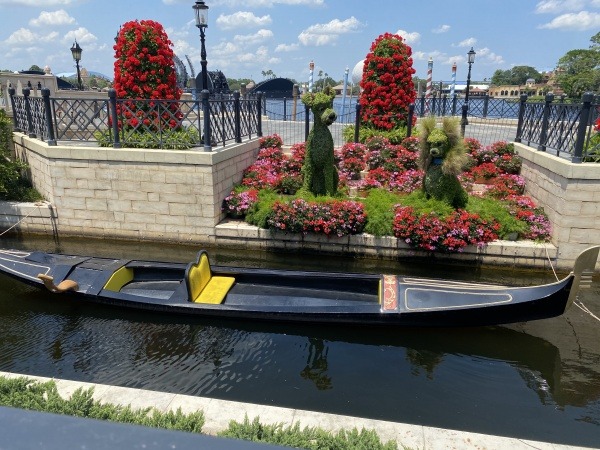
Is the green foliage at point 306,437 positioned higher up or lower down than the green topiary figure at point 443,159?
lower down

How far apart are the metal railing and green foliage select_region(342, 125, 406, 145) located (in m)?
3.25

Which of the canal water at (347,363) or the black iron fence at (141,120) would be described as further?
the black iron fence at (141,120)

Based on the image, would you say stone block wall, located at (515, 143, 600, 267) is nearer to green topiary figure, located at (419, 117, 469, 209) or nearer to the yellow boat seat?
green topiary figure, located at (419, 117, 469, 209)

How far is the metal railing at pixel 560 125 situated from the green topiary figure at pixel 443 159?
6.00ft

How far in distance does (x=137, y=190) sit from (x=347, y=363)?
6.17 meters

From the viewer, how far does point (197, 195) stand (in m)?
9.43

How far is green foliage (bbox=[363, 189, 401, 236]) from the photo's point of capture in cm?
880

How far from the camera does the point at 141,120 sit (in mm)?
9758

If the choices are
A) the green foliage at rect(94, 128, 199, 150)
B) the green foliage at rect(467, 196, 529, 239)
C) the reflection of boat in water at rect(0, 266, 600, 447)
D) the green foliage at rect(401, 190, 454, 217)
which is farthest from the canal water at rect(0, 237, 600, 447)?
the green foliage at rect(94, 128, 199, 150)

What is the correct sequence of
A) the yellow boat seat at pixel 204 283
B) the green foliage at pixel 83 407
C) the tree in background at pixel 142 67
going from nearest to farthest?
the green foliage at pixel 83 407 → the yellow boat seat at pixel 204 283 → the tree in background at pixel 142 67

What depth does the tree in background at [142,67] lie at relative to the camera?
10469 mm

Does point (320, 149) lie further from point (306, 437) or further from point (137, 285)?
point (306, 437)

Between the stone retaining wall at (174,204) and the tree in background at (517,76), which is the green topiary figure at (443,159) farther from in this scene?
the tree in background at (517,76)

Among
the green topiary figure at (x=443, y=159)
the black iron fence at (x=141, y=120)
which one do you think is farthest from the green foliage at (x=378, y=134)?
the green topiary figure at (x=443, y=159)
